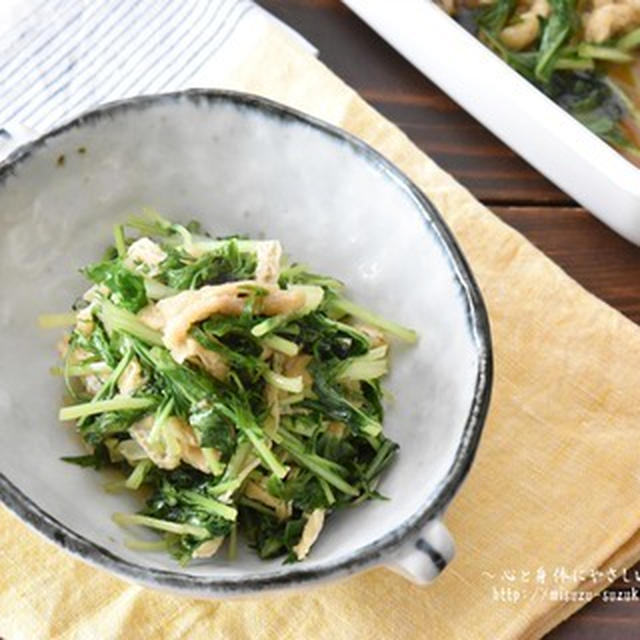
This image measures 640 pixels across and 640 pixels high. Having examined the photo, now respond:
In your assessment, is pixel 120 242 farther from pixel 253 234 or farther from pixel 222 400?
pixel 222 400

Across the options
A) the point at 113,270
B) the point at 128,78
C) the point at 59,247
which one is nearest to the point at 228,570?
the point at 113,270

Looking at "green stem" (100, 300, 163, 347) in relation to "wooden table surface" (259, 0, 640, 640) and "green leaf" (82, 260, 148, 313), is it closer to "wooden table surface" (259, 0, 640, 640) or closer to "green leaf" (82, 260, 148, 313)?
"green leaf" (82, 260, 148, 313)

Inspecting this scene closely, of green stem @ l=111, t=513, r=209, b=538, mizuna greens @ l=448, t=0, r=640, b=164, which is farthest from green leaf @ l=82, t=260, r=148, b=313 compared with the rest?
mizuna greens @ l=448, t=0, r=640, b=164

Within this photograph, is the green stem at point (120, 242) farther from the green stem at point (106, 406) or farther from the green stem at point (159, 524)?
the green stem at point (159, 524)

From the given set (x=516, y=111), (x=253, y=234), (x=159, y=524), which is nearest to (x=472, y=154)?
(x=516, y=111)

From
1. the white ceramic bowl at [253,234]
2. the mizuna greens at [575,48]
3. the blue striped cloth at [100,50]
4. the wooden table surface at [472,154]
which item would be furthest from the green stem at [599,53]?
the white ceramic bowl at [253,234]

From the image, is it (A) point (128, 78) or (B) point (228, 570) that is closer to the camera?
(B) point (228, 570)

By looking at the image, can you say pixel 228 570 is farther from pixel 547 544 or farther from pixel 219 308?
pixel 547 544
